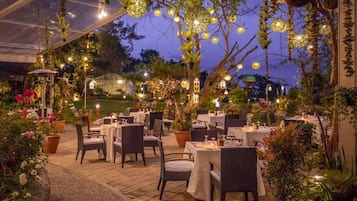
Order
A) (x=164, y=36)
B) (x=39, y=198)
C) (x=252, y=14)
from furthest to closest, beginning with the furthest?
(x=164, y=36)
(x=252, y=14)
(x=39, y=198)

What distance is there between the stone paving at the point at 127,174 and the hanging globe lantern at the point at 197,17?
244 cm

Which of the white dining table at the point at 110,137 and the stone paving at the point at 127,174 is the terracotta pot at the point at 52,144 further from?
the white dining table at the point at 110,137

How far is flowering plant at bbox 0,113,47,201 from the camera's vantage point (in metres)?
3.68

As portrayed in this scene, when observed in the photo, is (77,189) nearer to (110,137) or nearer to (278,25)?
(110,137)

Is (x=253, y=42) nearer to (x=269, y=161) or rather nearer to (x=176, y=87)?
(x=176, y=87)

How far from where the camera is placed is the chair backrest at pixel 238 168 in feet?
16.8

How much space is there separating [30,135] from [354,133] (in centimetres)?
310

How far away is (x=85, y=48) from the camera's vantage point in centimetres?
1923

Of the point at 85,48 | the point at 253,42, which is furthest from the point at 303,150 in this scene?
the point at 85,48

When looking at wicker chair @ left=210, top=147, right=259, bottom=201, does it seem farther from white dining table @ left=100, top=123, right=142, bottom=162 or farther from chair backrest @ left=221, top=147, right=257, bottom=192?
white dining table @ left=100, top=123, right=142, bottom=162

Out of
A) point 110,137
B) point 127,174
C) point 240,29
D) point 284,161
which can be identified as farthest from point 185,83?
point 284,161

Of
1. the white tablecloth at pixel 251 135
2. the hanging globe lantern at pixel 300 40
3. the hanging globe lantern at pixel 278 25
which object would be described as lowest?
the white tablecloth at pixel 251 135

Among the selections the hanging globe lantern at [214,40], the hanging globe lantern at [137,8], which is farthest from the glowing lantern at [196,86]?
the hanging globe lantern at [137,8]

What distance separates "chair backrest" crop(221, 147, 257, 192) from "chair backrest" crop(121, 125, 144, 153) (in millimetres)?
3465
